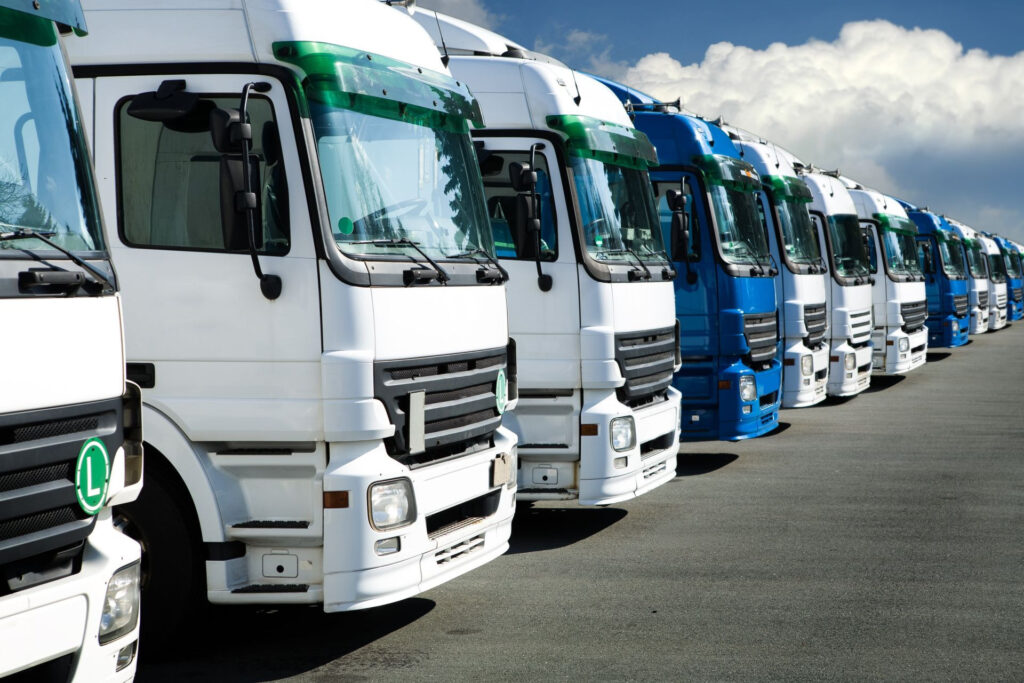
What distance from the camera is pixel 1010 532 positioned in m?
9.27

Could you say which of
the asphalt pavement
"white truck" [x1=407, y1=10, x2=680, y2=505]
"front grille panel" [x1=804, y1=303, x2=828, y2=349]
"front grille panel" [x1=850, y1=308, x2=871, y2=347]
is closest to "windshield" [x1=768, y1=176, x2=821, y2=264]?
"front grille panel" [x1=804, y1=303, x2=828, y2=349]

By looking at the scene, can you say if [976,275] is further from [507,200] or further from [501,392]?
[501,392]

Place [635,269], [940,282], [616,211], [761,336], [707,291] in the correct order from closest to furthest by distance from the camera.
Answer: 1. [635,269]
2. [616,211]
3. [707,291]
4. [761,336]
5. [940,282]

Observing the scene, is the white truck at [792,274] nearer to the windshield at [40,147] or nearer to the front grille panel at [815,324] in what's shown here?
the front grille panel at [815,324]

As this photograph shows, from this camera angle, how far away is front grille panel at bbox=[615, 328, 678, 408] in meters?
Result: 8.76

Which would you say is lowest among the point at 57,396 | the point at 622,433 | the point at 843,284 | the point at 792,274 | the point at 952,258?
the point at 622,433

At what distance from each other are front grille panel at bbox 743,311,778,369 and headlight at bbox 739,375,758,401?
28 centimetres

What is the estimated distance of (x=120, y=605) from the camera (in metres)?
4.23

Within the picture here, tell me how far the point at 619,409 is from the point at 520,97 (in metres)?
2.21

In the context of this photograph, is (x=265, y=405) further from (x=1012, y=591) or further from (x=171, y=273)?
(x=1012, y=591)

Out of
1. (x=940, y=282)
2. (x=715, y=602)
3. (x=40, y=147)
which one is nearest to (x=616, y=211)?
(x=715, y=602)

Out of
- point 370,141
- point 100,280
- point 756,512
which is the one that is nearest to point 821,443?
point 756,512

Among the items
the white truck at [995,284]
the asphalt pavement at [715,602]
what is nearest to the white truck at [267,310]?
the asphalt pavement at [715,602]

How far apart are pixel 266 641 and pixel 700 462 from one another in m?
7.48
